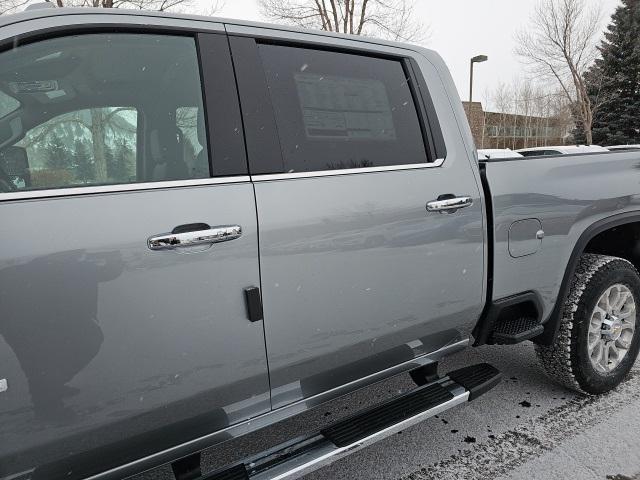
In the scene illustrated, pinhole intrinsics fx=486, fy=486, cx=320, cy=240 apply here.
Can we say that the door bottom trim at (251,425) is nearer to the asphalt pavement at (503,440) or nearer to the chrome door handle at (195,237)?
the asphalt pavement at (503,440)

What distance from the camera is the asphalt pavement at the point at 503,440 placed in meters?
2.29

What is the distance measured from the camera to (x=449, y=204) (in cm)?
217

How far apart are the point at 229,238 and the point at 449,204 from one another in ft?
3.48

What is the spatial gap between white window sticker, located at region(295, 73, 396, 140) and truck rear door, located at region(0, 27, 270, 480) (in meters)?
0.34

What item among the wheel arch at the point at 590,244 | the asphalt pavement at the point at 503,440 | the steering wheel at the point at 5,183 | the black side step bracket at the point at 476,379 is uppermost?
the steering wheel at the point at 5,183

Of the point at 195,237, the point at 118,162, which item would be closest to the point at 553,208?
the point at 195,237

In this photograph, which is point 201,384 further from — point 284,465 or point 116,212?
point 116,212

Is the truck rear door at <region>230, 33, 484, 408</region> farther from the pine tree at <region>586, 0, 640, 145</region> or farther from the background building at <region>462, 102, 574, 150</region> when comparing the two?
the background building at <region>462, 102, 574, 150</region>

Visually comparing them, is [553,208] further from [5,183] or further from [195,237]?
[5,183]

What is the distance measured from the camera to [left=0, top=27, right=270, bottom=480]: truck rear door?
1323 millimetres

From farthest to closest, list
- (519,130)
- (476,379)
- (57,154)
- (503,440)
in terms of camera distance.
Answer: (519,130) → (503,440) → (476,379) → (57,154)

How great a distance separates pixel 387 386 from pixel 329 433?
1296 millimetres

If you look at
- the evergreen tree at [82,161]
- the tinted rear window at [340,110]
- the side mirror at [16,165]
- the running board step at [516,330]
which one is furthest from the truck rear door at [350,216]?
the side mirror at [16,165]

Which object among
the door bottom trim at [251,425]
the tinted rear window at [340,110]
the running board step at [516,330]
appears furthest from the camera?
the running board step at [516,330]
